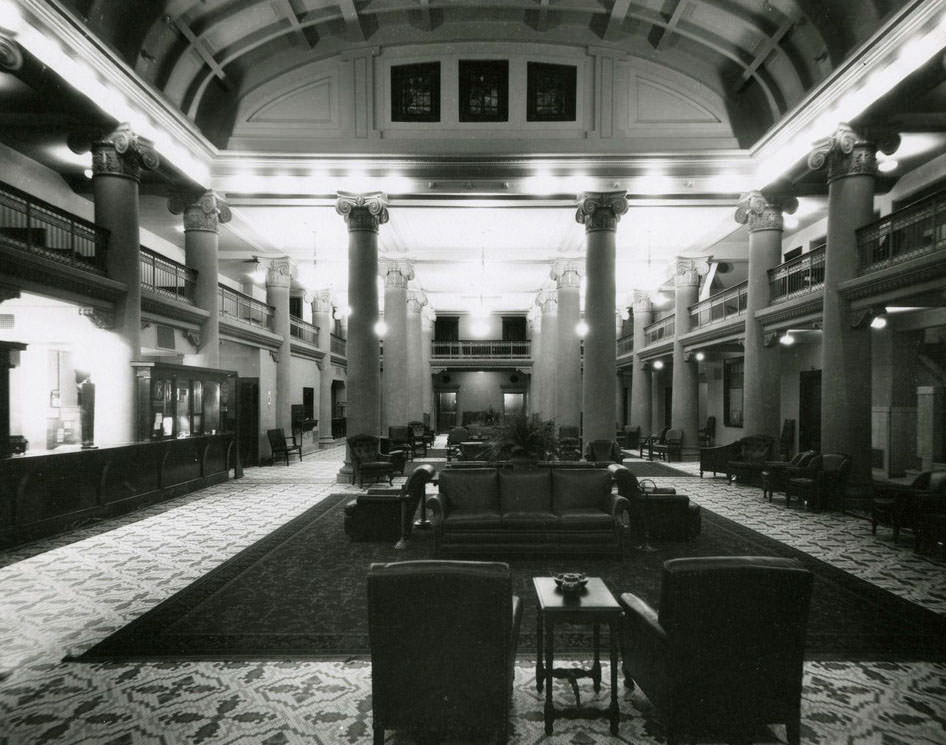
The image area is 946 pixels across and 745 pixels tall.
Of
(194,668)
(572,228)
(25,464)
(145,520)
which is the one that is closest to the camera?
(194,668)

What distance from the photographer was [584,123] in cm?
1129

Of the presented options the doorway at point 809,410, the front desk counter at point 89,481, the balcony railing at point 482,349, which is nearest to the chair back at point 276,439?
the front desk counter at point 89,481

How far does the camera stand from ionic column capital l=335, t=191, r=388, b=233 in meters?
11.6

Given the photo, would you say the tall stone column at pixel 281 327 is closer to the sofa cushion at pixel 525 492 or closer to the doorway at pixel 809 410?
the sofa cushion at pixel 525 492

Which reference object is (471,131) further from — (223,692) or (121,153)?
(223,692)

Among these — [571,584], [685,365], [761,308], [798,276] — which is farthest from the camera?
[685,365]

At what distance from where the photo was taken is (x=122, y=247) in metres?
9.16

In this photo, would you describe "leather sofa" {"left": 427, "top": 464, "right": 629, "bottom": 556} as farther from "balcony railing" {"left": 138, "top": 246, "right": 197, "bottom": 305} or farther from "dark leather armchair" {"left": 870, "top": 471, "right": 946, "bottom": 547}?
"balcony railing" {"left": 138, "top": 246, "right": 197, "bottom": 305}

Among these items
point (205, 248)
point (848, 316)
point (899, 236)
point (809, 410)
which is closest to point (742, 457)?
point (848, 316)

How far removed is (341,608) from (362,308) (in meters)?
8.12

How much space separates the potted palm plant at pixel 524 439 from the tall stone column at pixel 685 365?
1067 cm

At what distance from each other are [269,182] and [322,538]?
8.08m

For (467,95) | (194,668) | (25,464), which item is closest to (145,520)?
(25,464)

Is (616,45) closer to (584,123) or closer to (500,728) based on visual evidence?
(584,123)
